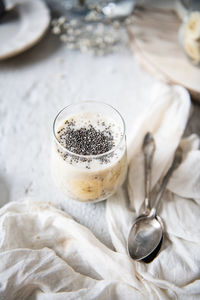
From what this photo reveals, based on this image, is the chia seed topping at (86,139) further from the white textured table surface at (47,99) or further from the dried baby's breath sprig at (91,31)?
the dried baby's breath sprig at (91,31)

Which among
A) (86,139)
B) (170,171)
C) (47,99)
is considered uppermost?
(86,139)

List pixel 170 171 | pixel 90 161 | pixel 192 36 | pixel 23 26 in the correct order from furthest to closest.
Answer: pixel 23 26 < pixel 192 36 < pixel 170 171 < pixel 90 161

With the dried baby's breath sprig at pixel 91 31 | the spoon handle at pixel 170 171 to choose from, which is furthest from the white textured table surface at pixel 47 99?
the spoon handle at pixel 170 171

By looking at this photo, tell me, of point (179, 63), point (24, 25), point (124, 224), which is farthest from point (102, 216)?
point (24, 25)

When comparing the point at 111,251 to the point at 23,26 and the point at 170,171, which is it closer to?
the point at 170,171

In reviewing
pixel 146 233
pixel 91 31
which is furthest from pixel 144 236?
pixel 91 31

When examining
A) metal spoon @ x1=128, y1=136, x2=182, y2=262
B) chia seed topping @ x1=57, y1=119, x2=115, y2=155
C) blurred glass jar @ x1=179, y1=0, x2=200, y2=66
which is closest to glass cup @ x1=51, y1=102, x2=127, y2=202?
chia seed topping @ x1=57, y1=119, x2=115, y2=155
